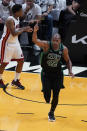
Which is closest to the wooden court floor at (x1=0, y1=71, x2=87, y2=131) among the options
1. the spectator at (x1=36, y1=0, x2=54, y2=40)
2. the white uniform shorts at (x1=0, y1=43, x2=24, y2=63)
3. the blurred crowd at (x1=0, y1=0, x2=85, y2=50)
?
the white uniform shorts at (x1=0, y1=43, x2=24, y2=63)

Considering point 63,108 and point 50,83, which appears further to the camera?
point 63,108

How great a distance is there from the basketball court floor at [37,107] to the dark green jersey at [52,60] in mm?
878

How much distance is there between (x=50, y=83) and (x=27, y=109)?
92 centimetres

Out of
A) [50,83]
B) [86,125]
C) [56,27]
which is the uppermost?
[50,83]

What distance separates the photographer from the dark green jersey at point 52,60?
18.2ft

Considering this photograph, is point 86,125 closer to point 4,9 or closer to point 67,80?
point 67,80

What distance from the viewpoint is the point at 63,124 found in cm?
560

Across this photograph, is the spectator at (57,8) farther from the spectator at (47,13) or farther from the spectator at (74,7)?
the spectator at (74,7)

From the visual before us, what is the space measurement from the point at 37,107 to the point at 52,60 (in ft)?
4.12

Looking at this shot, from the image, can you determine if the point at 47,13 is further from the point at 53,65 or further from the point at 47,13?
the point at 53,65

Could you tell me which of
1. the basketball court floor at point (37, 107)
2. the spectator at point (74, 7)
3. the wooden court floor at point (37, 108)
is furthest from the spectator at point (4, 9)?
the wooden court floor at point (37, 108)

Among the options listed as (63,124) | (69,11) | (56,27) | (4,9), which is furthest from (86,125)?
(56,27)

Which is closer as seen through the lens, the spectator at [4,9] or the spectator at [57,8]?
the spectator at [4,9]

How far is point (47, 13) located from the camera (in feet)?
37.3
